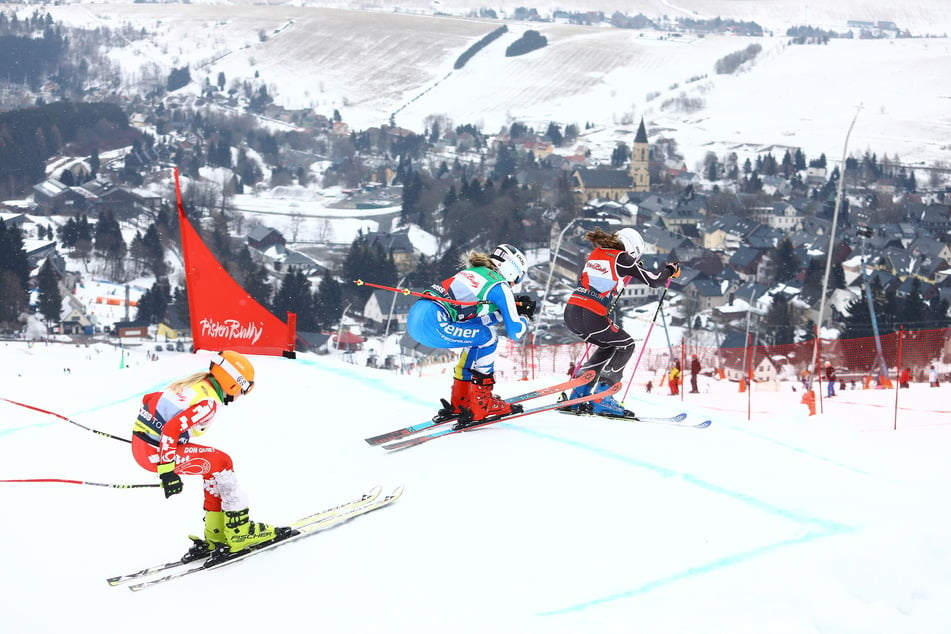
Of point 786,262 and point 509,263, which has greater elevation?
point 509,263

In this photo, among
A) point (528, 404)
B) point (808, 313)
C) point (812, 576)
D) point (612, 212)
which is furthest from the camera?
point (612, 212)

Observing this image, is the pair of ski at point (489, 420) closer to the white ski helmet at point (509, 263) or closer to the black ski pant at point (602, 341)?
the black ski pant at point (602, 341)

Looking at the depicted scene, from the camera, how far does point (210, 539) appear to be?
623 cm

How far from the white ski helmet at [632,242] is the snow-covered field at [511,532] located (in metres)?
1.49

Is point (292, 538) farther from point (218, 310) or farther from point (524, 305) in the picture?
point (218, 310)

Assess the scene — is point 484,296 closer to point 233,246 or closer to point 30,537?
point 30,537

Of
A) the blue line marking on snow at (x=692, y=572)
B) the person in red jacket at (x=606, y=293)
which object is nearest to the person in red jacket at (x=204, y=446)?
the blue line marking on snow at (x=692, y=572)

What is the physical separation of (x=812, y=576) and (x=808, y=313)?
64.3 metres

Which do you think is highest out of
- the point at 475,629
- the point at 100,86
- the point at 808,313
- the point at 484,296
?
the point at 100,86

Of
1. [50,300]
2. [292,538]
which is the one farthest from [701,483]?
[50,300]

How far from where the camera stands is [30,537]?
6.72 m

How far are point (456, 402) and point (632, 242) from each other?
6.64 ft

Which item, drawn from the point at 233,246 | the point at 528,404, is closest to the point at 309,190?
the point at 233,246

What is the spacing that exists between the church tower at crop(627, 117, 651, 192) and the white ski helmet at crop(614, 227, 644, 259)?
400ft
